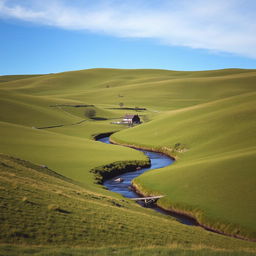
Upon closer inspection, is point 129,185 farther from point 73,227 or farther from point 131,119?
point 131,119

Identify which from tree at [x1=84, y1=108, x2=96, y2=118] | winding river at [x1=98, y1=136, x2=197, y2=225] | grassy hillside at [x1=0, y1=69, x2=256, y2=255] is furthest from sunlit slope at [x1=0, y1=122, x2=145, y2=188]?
tree at [x1=84, y1=108, x2=96, y2=118]

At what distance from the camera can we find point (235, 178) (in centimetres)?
3909

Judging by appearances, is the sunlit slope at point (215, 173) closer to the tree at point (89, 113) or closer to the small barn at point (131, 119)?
the small barn at point (131, 119)

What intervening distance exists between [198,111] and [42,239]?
86380mm

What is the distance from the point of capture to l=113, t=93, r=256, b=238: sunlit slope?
32.9m

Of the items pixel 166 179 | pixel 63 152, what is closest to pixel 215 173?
pixel 166 179

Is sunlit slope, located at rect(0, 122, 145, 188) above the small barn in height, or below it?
below

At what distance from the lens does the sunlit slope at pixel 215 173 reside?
32875 millimetres

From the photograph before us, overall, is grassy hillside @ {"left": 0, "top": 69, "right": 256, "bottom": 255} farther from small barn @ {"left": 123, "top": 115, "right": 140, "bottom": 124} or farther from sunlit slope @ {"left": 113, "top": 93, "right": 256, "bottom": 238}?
small barn @ {"left": 123, "top": 115, "right": 140, "bottom": 124}

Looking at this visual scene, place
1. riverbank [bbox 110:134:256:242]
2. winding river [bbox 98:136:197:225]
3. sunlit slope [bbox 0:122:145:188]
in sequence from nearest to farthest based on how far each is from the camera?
riverbank [bbox 110:134:256:242] < winding river [bbox 98:136:197:225] < sunlit slope [bbox 0:122:145:188]

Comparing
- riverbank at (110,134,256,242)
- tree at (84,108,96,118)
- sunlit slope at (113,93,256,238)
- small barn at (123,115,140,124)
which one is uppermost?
tree at (84,108,96,118)

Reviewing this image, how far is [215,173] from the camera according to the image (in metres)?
42.1

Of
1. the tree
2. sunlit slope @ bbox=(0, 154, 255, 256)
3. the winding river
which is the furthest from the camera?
the tree

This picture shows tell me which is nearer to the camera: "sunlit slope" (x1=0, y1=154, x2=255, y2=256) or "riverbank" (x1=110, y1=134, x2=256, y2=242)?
"sunlit slope" (x1=0, y1=154, x2=255, y2=256)
